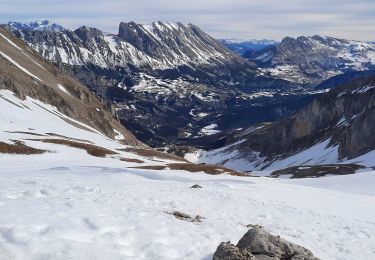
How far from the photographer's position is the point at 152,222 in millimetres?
19562

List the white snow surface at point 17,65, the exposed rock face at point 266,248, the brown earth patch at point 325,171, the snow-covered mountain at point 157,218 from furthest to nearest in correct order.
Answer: the white snow surface at point 17,65 < the brown earth patch at point 325,171 < the exposed rock face at point 266,248 < the snow-covered mountain at point 157,218

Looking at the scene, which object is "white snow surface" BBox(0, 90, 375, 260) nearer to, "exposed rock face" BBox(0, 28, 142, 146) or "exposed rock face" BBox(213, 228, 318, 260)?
"exposed rock face" BBox(213, 228, 318, 260)

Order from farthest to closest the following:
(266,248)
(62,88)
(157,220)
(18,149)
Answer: (62,88)
(18,149)
(157,220)
(266,248)

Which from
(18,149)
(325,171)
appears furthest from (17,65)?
(18,149)

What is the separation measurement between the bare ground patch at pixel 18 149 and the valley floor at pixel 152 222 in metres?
21.7

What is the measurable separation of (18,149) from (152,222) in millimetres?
39627

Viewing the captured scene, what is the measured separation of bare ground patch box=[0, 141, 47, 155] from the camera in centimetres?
5303

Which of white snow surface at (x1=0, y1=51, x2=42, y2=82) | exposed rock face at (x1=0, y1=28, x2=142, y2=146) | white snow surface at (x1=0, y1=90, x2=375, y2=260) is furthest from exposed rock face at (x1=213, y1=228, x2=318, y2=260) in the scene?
white snow surface at (x1=0, y1=51, x2=42, y2=82)

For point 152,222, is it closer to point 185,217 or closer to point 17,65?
point 185,217

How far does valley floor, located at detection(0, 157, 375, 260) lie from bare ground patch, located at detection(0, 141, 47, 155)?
21717mm

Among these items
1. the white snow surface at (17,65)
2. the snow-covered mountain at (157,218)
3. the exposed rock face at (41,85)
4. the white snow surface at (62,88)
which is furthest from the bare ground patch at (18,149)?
the white snow surface at (62,88)

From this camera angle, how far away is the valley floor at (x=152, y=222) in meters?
15.7

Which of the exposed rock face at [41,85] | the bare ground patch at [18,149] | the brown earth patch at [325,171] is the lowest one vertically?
the brown earth patch at [325,171]

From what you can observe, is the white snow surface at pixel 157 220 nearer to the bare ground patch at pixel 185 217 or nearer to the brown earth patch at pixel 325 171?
the bare ground patch at pixel 185 217
